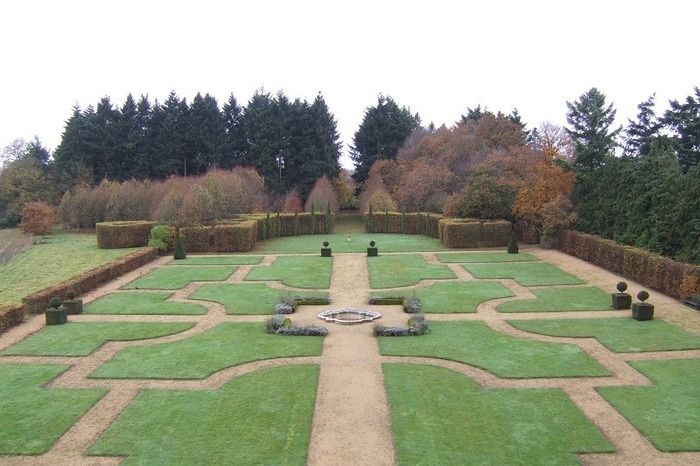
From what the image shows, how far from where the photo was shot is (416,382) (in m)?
15.9

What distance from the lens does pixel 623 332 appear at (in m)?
20.6

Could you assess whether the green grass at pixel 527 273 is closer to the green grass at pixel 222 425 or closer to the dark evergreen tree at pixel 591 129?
the dark evergreen tree at pixel 591 129

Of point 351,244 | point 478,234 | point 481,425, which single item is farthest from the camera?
point 351,244

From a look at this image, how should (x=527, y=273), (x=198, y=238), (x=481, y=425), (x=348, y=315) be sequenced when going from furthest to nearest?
(x=198, y=238), (x=527, y=273), (x=348, y=315), (x=481, y=425)

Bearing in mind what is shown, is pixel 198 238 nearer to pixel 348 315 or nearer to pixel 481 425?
pixel 348 315

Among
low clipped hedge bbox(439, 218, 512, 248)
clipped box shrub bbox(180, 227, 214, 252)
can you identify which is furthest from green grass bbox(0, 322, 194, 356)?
low clipped hedge bbox(439, 218, 512, 248)

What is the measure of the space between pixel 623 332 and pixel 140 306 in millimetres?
19403

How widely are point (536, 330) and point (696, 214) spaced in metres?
12.4

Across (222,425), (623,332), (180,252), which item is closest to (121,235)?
(180,252)

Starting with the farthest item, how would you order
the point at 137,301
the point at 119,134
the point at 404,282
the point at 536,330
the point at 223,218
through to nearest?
the point at 119,134 → the point at 223,218 → the point at 404,282 → the point at 137,301 → the point at 536,330

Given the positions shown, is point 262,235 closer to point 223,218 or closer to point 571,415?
point 223,218

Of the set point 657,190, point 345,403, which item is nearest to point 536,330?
point 345,403

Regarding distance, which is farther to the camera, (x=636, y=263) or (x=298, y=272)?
(x=298, y=272)

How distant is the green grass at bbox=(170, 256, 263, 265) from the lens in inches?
1492
